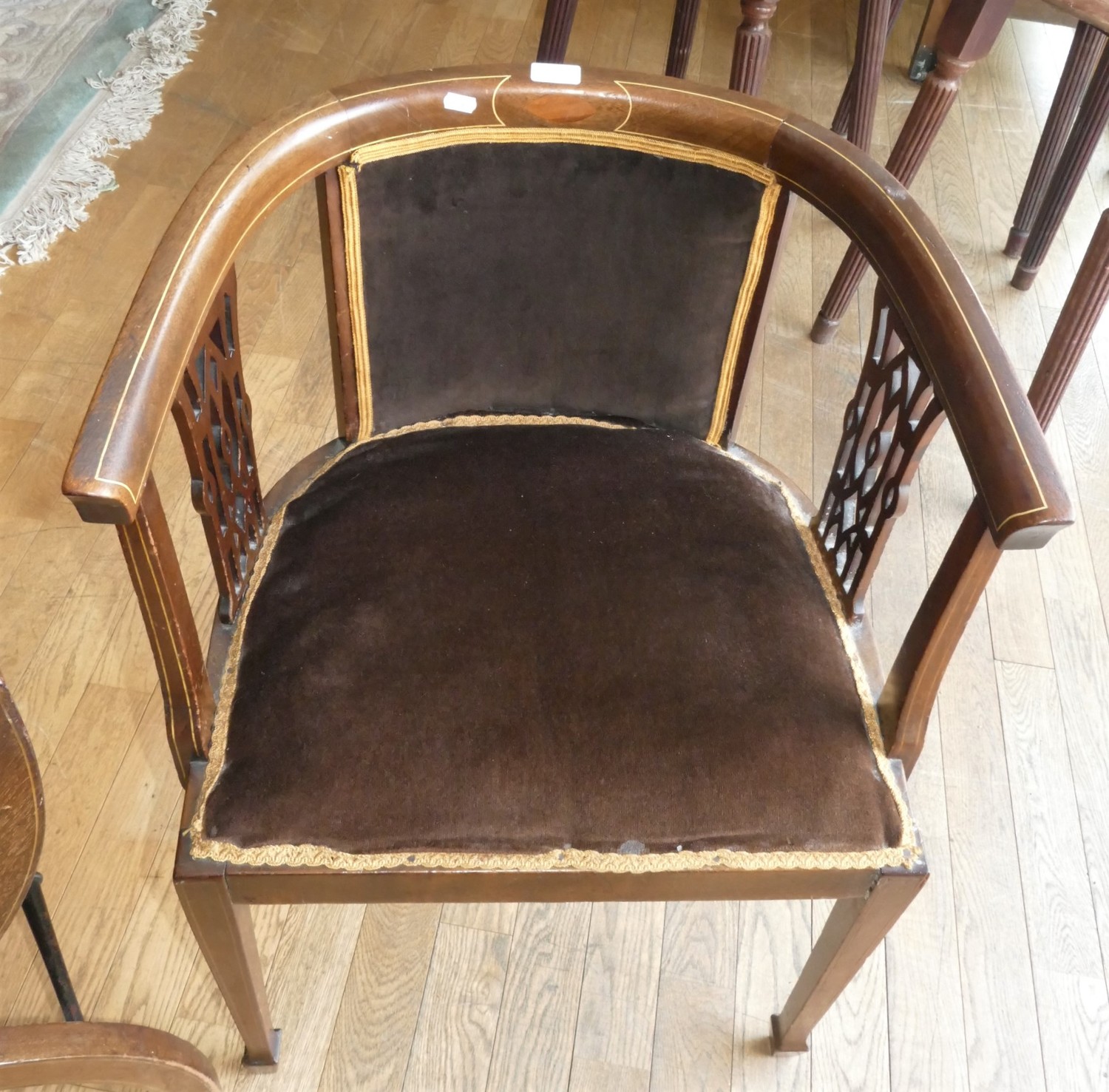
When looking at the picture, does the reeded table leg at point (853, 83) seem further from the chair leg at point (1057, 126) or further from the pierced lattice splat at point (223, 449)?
the pierced lattice splat at point (223, 449)

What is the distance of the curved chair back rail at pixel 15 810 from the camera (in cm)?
64

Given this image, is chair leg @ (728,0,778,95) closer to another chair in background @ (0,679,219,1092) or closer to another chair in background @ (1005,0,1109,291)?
another chair in background @ (1005,0,1109,291)

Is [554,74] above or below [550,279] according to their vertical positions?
above

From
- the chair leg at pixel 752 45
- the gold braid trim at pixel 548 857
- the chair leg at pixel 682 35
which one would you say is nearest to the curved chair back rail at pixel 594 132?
the gold braid trim at pixel 548 857

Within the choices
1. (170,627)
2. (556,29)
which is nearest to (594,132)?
(170,627)

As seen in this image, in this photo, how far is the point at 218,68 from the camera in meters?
2.38

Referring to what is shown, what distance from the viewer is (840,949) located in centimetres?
94

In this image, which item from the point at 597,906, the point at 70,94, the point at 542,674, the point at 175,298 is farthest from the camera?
the point at 70,94

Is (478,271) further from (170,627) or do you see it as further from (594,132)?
(170,627)

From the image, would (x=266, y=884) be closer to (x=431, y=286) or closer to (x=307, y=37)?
(x=431, y=286)

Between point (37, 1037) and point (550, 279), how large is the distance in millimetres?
698

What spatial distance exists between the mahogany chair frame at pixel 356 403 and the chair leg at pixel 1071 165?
Result: 101 cm

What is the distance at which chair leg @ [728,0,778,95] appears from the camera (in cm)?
145

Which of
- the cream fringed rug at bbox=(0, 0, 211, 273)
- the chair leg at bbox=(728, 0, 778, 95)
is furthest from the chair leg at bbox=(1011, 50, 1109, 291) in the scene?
the cream fringed rug at bbox=(0, 0, 211, 273)
